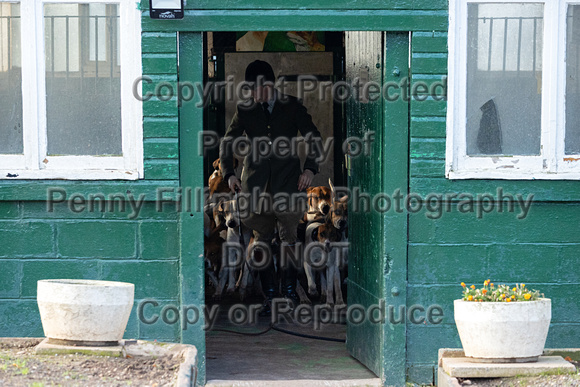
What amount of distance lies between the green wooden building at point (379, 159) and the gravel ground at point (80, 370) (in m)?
1.19

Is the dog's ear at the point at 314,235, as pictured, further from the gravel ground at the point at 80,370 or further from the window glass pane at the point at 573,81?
the gravel ground at the point at 80,370

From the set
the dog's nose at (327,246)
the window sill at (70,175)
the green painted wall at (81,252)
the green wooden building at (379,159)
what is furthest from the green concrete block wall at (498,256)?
the dog's nose at (327,246)

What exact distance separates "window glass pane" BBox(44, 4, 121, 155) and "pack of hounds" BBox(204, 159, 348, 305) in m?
3.25

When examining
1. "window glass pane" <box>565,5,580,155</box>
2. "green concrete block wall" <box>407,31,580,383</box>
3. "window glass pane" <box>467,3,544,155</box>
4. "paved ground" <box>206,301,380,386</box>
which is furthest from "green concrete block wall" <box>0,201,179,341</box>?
"window glass pane" <box>565,5,580,155</box>

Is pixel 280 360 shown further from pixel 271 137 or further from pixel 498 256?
pixel 271 137

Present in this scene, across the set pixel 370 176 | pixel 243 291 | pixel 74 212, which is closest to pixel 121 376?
pixel 74 212

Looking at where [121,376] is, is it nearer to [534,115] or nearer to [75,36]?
[75,36]

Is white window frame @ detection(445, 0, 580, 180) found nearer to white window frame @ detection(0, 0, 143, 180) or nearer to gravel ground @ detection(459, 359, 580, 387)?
gravel ground @ detection(459, 359, 580, 387)

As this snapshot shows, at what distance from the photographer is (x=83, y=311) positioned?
4.64 metres

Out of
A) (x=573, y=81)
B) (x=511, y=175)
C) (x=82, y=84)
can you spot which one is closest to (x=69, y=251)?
(x=82, y=84)

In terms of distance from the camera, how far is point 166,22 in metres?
5.75

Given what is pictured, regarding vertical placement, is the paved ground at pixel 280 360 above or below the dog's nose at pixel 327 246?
below

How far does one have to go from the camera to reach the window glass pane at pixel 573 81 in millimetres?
5973

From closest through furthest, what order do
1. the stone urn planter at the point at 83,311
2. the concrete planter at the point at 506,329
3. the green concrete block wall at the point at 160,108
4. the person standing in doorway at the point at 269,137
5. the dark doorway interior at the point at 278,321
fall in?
the stone urn planter at the point at 83,311 < the concrete planter at the point at 506,329 < the green concrete block wall at the point at 160,108 < the dark doorway interior at the point at 278,321 < the person standing in doorway at the point at 269,137
